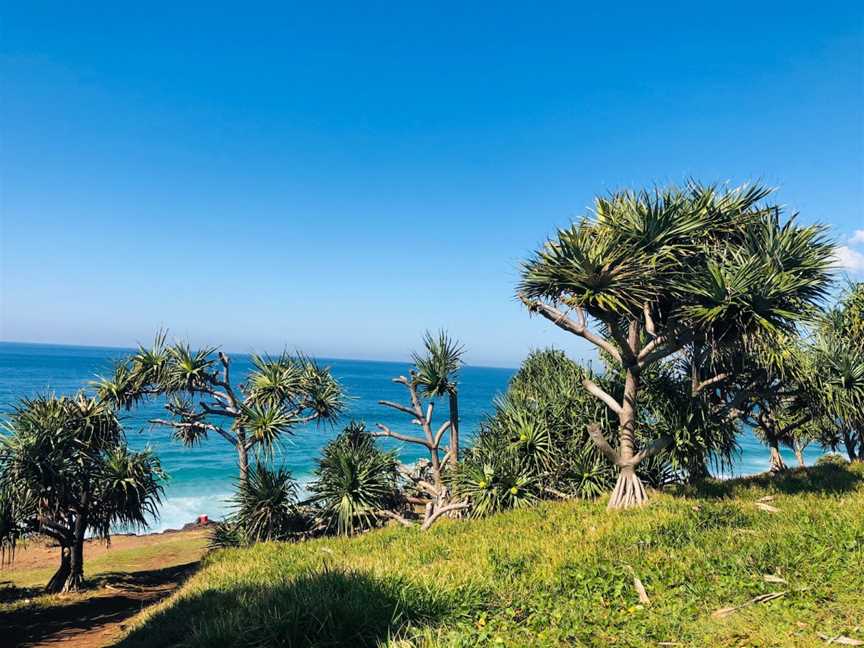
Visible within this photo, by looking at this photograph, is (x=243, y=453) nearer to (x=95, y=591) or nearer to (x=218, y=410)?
(x=218, y=410)

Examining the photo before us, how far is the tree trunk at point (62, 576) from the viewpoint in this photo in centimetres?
1350

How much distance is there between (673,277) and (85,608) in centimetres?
1585

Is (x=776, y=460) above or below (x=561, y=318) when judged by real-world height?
below

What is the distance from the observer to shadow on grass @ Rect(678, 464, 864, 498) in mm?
11008

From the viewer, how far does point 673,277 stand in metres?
10.5

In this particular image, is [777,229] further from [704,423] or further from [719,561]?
[719,561]

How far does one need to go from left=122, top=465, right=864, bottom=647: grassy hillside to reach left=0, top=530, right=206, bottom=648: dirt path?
10.5ft

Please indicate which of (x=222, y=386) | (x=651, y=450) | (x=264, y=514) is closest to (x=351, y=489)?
(x=264, y=514)

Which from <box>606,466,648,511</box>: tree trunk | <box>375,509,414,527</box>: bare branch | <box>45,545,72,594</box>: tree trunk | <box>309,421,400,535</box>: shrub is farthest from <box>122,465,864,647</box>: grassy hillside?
<box>45,545,72,594</box>: tree trunk

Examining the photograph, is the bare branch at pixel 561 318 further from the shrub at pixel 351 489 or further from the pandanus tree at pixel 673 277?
the shrub at pixel 351 489

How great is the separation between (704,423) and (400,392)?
105 m

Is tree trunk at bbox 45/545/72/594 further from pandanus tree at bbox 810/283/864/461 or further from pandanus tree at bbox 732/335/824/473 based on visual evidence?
pandanus tree at bbox 810/283/864/461

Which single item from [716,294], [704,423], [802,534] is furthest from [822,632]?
[704,423]

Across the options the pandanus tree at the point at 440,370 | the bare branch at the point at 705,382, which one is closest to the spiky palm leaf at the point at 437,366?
the pandanus tree at the point at 440,370
